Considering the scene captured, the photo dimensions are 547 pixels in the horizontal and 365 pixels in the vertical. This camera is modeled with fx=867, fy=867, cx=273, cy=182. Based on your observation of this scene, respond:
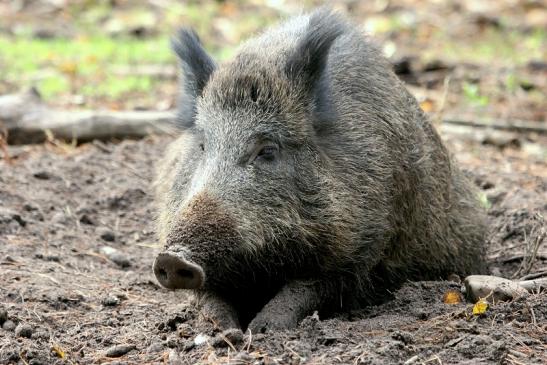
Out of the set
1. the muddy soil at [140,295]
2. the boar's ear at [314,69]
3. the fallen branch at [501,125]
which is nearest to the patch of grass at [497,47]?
the fallen branch at [501,125]

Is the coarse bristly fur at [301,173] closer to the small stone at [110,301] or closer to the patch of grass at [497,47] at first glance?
the small stone at [110,301]

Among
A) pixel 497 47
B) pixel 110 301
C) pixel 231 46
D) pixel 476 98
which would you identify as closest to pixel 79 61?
pixel 231 46

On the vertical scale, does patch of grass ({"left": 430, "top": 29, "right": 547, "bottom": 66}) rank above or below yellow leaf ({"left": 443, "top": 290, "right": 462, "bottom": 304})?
above

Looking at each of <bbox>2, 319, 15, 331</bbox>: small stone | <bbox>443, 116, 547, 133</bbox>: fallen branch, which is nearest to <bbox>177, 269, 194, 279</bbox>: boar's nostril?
<bbox>2, 319, 15, 331</bbox>: small stone

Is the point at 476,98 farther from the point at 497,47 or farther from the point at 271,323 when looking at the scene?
the point at 271,323

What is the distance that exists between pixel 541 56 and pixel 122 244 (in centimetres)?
801

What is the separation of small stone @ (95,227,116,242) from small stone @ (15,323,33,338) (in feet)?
7.04

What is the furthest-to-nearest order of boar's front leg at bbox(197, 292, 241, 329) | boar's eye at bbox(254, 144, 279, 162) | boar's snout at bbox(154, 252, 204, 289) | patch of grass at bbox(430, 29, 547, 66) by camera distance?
patch of grass at bbox(430, 29, 547, 66) < boar's eye at bbox(254, 144, 279, 162) < boar's front leg at bbox(197, 292, 241, 329) < boar's snout at bbox(154, 252, 204, 289)

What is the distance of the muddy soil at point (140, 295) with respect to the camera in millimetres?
3971

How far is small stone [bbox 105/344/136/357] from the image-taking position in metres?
4.21

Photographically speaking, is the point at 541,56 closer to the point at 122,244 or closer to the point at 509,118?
the point at 509,118

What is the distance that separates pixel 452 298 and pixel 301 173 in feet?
3.67

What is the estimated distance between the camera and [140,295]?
216 inches

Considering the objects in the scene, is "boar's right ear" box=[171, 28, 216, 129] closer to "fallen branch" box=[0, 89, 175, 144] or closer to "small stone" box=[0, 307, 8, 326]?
"small stone" box=[0, 307, 8, 326]
